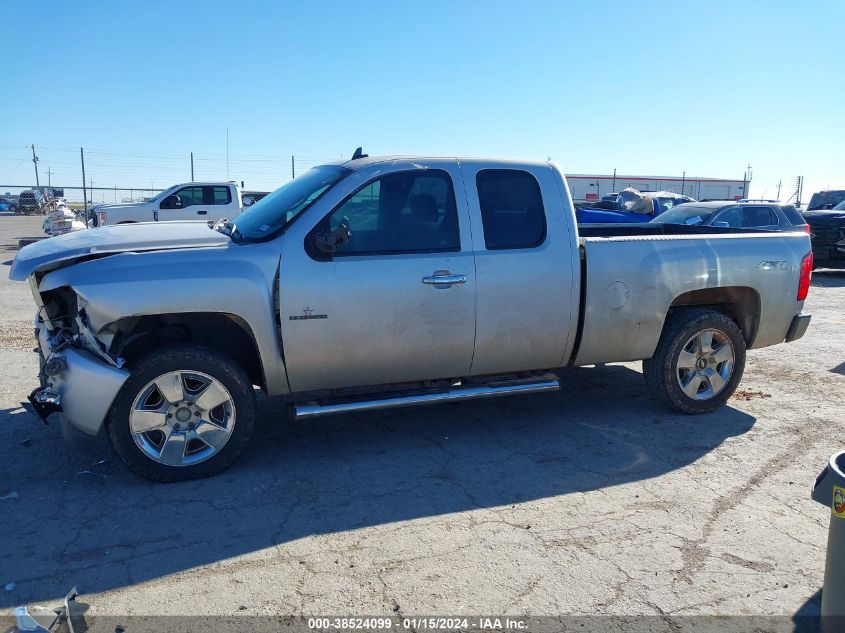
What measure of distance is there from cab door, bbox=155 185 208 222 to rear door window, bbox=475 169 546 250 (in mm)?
15046

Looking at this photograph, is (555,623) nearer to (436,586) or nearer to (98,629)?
(436,586)

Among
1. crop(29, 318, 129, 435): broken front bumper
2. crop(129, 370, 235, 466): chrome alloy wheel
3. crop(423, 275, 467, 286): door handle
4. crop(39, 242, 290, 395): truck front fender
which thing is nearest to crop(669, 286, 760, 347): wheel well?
crop(423, 275, 467, 286): door handle

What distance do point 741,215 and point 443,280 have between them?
10945mm

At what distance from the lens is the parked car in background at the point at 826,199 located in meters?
21.2

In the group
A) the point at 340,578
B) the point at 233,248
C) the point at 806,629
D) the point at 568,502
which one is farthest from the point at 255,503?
the point at 806,629

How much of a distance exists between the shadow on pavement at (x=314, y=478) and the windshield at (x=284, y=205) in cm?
153

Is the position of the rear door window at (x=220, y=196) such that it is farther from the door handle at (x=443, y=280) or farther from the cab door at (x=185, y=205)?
the door handle at (x=443, y=280)

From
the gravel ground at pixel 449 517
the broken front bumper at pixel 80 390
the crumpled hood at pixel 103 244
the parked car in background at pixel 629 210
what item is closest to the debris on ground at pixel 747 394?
the gravel ground at pixel 449 517

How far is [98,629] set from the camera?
2982 millimetres

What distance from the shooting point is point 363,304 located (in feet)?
15.0

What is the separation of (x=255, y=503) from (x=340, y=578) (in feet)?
3.22

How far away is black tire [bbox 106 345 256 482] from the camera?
13.9ft

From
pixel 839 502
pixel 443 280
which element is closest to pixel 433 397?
pixel 443 280

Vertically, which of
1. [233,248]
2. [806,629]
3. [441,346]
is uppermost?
[233,248]
